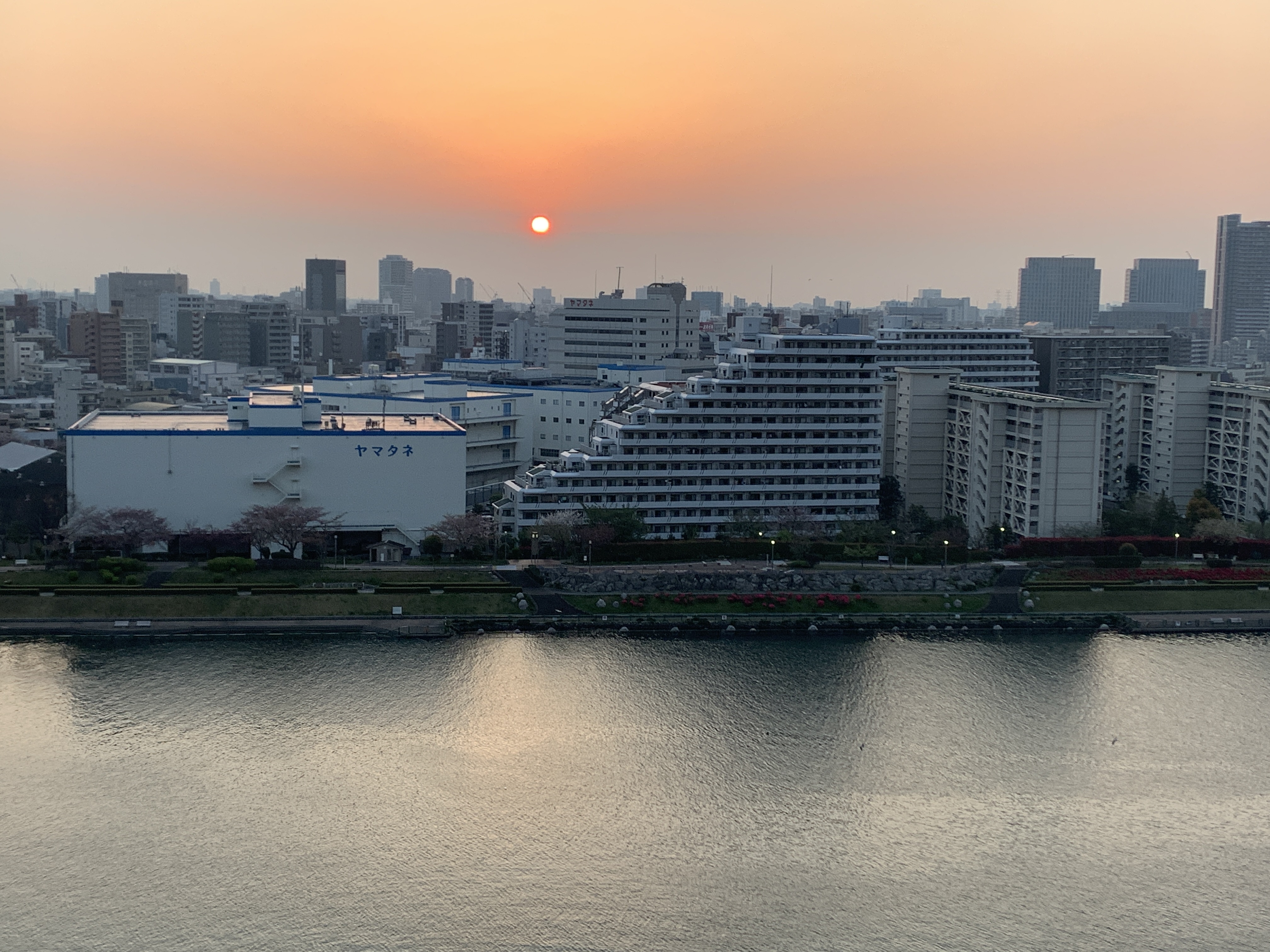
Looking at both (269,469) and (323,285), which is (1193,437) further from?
(323,285)

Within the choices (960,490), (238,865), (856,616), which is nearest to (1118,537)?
(960,490)

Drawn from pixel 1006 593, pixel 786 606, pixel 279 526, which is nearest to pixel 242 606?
pixel 279 526

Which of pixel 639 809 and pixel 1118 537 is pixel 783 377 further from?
pixel 639 809

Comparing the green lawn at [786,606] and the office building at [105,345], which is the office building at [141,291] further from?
the green lawn at [786,606]

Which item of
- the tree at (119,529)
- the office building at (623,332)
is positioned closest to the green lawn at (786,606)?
the tree at (119,529)

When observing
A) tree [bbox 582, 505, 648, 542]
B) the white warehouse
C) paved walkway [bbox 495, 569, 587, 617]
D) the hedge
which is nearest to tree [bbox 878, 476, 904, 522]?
the hedge

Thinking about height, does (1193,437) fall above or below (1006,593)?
above

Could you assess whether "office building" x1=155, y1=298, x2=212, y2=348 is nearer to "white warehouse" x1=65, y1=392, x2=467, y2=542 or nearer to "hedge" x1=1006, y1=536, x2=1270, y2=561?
"white warehouse" x1=65, y1=392, x2=467, y2=542
